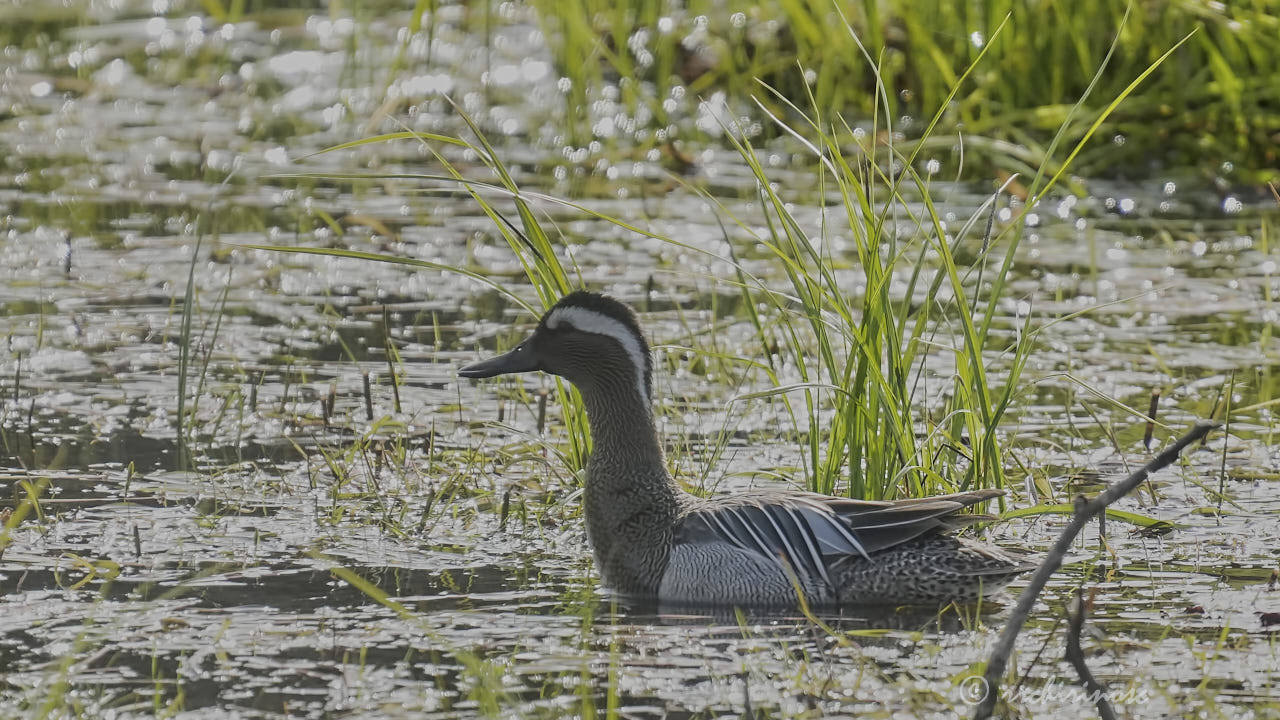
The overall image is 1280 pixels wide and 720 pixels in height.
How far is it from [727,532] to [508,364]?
3.51 ft

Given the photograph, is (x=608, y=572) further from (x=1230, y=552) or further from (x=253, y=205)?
(x=253, y=205)

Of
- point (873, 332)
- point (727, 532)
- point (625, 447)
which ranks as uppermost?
point (873, 332)

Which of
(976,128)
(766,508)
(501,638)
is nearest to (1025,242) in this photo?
(976,128)

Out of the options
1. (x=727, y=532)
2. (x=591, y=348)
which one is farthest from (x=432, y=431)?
(x=727, y=532)

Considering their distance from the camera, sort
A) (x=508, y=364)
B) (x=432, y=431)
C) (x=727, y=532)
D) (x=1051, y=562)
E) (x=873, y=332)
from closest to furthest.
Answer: (x=1051, y=562) → (x=727, y=532) → (x=873, y=332) → (x=508, y=364) → (x=432, y=431)

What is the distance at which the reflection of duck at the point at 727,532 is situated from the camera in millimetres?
5910

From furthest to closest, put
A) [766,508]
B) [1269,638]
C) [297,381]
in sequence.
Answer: [297,381] → [766,508] → [1269,638]

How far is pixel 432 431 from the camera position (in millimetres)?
7117

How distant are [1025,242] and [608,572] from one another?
→ 5.25 m

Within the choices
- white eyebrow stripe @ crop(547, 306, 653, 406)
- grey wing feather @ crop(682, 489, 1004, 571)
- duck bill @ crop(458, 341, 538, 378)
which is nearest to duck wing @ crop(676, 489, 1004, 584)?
grey wing feather @ crop(682, 489, 1004, 571)

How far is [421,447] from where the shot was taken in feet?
24.8

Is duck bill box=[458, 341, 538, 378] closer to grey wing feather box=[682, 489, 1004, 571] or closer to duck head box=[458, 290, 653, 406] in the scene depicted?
duck head box=[458, 290, 653, 406]

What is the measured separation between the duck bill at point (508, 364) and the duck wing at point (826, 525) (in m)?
0.91

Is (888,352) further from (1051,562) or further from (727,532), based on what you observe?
(1051,562)
